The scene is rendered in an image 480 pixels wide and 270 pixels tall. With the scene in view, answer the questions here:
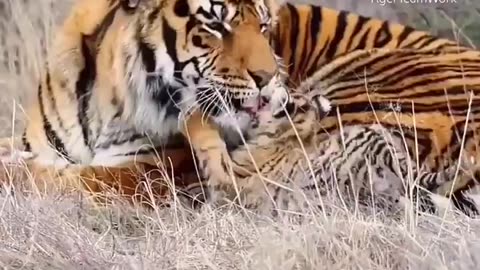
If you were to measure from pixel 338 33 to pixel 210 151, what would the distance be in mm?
564

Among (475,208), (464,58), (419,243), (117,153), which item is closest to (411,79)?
(464,58)

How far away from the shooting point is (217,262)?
9.96 ft

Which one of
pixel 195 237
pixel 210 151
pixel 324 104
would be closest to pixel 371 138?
pixel 324 104

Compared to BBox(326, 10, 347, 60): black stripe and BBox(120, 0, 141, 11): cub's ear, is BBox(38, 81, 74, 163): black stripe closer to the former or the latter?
BBox(120, 0, 141, 11): cub's ear

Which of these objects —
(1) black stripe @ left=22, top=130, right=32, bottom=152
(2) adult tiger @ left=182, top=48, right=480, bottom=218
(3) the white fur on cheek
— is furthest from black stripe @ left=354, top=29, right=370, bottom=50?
(1) black stripe @ left=22, top=130, right=32, bottom=152

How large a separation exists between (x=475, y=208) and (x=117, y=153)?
3.66 ft

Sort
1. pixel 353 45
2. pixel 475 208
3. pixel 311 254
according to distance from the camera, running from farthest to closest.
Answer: pixel 353 45 → pixel 475 208 → pixel 311 254

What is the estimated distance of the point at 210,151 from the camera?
356 cm

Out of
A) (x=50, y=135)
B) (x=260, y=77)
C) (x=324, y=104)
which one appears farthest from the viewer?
(x=50, y=135)

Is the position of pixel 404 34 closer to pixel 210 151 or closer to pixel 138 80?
pixel 210 151

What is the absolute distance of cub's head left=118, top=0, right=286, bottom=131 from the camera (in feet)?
11.4

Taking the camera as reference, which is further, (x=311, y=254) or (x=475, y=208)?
(x=475, y=208)

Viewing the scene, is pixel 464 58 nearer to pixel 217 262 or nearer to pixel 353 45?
pixel 353 45

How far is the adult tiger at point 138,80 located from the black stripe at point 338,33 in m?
0.22
